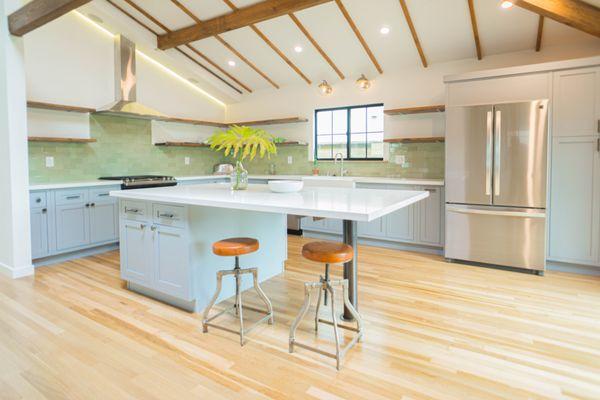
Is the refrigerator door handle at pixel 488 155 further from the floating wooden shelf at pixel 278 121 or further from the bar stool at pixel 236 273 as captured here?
the floating wooden shelf at pixel 278 121

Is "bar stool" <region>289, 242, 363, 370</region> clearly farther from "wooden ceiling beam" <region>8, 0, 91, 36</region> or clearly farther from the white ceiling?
the white ceiling

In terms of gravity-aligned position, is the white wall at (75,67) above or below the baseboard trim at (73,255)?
above

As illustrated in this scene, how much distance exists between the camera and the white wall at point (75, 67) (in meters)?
4.55

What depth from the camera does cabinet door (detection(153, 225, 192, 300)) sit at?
9.01ft

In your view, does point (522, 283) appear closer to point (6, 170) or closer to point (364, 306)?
point (364, 306)

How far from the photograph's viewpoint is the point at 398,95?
5.25 meters

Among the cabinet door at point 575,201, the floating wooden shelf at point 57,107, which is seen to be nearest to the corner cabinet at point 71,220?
the floating wooden shelf at point 57,107

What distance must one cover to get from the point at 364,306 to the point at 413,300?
45 cm

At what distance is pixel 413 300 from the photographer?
10.0ft

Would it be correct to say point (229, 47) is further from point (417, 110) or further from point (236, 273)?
point (236, 273)

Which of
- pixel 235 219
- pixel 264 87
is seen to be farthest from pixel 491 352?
pixel 264 87

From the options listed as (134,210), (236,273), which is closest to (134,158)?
(134,210)

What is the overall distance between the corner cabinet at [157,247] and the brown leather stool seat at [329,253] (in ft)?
3.24

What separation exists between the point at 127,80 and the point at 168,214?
3.57 m
